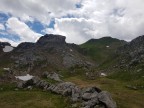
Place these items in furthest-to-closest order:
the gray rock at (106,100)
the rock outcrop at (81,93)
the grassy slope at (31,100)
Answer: the grassy slope at (31,100) → the rock outcrop at (81,93) → the gray rock at (106,100)

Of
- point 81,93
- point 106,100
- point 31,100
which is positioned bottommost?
point 31,100

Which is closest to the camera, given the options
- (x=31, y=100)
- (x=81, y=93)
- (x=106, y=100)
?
(x=106, y=100)

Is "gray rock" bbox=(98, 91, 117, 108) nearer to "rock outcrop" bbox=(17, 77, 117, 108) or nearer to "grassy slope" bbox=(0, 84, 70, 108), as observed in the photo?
"rock outcrop" bbox=(17, 77, 117, 108)

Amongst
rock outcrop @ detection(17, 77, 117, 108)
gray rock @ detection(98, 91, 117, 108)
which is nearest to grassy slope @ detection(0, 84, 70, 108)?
rock outcrop @ detection(17, 77, 117, 108)

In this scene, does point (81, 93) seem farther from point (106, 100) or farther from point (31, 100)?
point (31, 100)

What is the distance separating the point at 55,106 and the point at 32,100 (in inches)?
381

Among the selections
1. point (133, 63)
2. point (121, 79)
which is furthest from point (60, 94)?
point (133, 63)

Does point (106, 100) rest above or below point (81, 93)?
below

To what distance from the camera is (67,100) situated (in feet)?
258

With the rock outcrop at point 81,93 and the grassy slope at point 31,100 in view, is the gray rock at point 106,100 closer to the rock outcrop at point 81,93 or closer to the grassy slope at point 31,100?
the rock outcrop at point 81,93

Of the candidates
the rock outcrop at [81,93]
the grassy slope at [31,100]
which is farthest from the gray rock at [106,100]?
the grassy slope at [31,100]

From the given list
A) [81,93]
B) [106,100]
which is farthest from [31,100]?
[106,100]

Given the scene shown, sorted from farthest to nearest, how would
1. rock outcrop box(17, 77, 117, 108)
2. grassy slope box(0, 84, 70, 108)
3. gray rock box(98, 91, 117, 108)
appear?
grassy slope box(0, 84, 70, 108) → rock outcrop box(17, 77, 117, 108) → gray rock box(98, 91, 117, 108)

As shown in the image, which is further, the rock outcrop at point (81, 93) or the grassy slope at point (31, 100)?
the grassy slope at point (31, 100)
